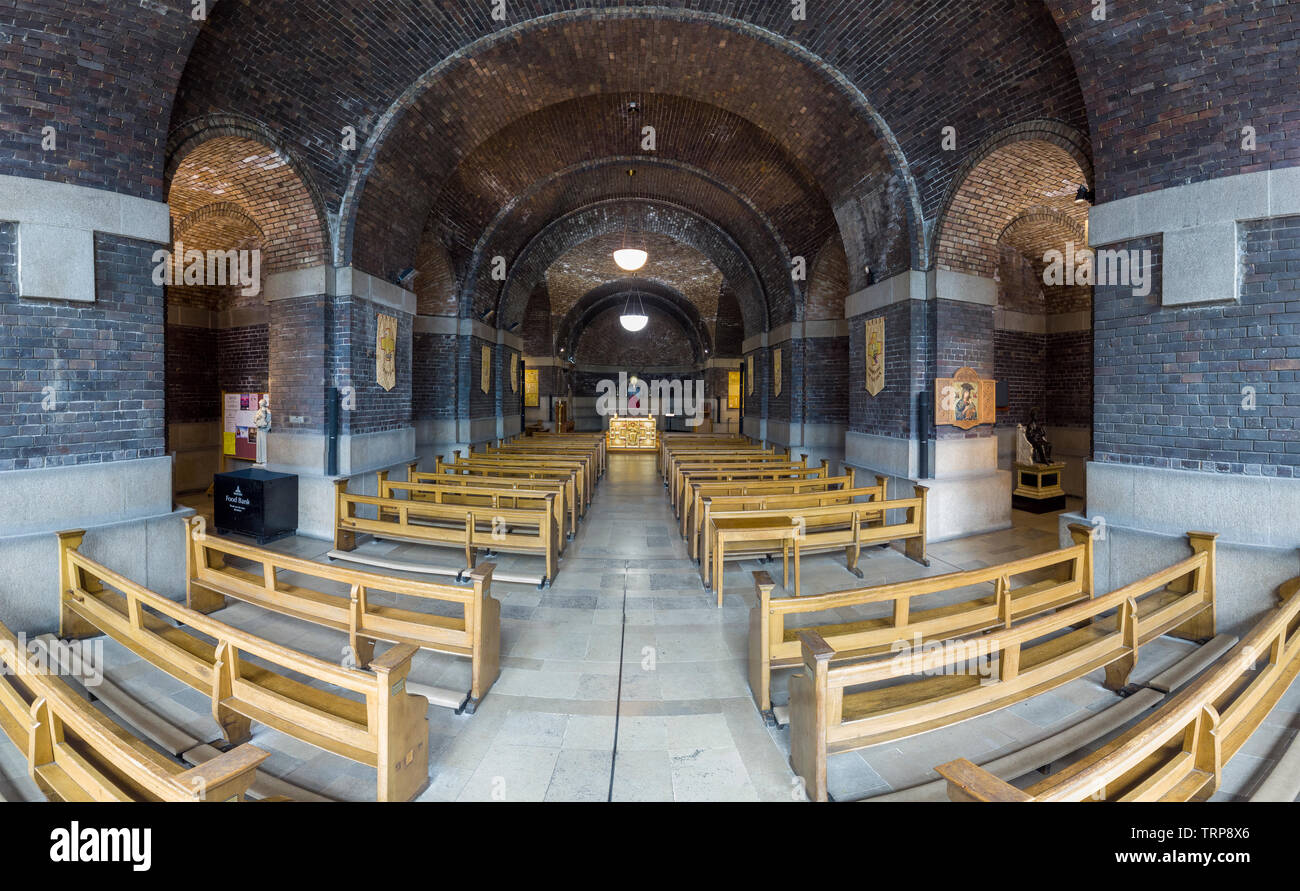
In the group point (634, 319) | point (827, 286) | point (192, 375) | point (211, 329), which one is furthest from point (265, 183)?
point (634, 319)

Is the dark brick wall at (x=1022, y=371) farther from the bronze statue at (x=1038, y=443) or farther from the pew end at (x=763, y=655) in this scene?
the pew end at (x=763, y=655)

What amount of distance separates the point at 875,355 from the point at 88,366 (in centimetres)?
963

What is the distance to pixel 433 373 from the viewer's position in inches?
487

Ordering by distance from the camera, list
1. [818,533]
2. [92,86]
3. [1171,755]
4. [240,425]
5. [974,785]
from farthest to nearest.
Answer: [240,425], [818,533], [92,86], [1171,755], [974,785]

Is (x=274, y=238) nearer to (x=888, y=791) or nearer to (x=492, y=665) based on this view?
(x=492, y=665)

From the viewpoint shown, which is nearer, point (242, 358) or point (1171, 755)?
point (1171, 755)

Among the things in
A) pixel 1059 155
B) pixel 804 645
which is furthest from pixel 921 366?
pixel 804 645

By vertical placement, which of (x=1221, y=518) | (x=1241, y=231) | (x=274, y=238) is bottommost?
(x=1221, y=518)

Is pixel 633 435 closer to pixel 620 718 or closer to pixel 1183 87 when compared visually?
pixel 1183 87

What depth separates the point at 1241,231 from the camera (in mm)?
4562

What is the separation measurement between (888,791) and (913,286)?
7.01m

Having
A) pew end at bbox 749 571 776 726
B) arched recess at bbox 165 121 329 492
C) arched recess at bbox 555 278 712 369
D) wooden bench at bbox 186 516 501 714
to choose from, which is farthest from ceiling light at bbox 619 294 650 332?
pew end at bbox 749 571 776 726

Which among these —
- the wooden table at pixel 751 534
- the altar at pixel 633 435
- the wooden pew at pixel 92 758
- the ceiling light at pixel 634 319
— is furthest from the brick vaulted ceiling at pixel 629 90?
the altar at pixel 633 435

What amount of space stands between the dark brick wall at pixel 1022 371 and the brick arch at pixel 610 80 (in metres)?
5.42
